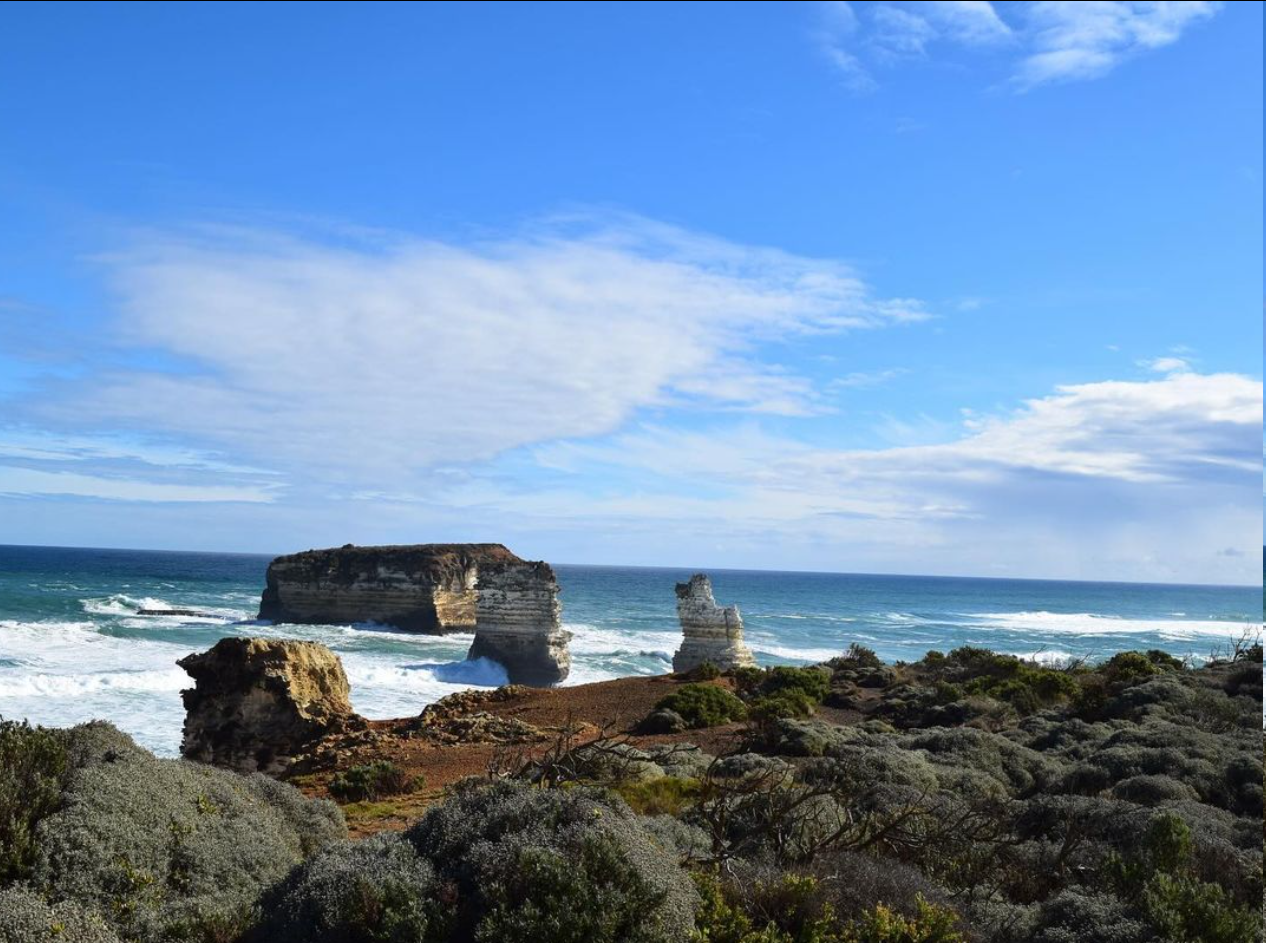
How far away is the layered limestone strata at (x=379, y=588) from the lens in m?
58.6

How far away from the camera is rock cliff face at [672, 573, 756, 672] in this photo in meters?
30.8

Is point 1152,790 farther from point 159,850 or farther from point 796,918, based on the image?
point 159,850

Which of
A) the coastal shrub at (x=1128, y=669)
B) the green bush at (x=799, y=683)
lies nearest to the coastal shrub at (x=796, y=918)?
the green bush at (x=799, y=683)

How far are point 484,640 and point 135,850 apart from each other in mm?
30157

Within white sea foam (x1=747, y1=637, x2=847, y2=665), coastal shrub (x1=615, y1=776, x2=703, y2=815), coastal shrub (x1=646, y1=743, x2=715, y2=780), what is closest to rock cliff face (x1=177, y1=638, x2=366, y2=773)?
coastal shrub (x1=646, y1=743, x2=715, y2=780)

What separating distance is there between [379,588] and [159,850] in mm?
54247

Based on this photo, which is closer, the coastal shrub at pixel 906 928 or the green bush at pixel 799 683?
the coastal shrub at pixel 906 928

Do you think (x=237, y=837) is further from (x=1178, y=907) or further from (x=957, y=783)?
(x=957, y=783)

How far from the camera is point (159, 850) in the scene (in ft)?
21.6

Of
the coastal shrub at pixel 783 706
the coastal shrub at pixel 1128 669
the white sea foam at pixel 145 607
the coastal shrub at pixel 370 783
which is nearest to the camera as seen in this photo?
the coastal shrub at pixel 370 783

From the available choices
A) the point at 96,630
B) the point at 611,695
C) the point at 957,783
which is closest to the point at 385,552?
the point at 96,630

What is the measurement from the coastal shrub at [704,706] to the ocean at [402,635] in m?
10.2

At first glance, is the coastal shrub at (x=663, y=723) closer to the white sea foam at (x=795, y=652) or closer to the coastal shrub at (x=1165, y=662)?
the coastal shrub at (x=1165, y=662)

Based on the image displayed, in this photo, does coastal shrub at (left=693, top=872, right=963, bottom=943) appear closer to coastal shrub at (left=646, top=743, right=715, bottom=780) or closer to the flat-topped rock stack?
coastal shrub at (left=646, top=743, right=715, bottom=780)
